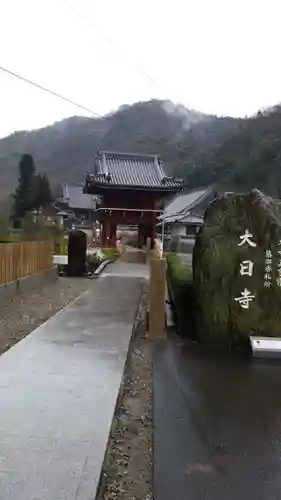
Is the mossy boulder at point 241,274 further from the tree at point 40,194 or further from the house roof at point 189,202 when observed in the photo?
the tree at point 40,194

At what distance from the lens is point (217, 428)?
13.8ft

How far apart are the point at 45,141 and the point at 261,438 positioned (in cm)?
5758

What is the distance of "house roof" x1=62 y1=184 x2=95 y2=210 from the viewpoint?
5453 cm

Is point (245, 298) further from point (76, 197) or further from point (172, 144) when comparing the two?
point (76, 197)

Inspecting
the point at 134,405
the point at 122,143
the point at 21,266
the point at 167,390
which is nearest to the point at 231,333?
the point at 167,390

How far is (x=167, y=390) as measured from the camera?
210 inches

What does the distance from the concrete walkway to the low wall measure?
12.7 feet

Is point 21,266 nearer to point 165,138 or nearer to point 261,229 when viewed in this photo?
point 261,229

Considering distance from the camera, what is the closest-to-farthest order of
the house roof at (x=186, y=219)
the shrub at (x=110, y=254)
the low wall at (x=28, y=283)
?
the low wall at (x=28, y=283), the shrub at (x=110, y=254), the house roof at (x=186, y=219)

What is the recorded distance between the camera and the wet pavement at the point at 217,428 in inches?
128

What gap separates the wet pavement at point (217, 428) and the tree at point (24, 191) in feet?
118

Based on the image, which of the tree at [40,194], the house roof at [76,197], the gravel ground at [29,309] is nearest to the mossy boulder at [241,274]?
the gravel ground at [29,309]

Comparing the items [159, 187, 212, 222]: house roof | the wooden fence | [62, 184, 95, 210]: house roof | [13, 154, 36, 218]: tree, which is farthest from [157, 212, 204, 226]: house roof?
[62, 184, 95, 210]: house roof

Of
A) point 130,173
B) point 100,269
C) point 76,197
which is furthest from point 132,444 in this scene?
point 76,197
